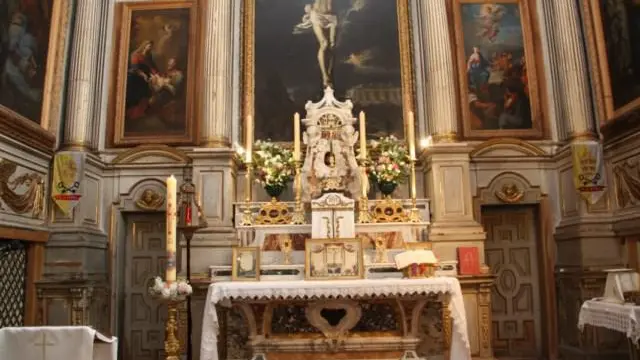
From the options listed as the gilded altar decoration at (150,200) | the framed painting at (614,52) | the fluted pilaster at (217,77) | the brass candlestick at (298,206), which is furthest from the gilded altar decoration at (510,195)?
the gilded altar decoration at (150,200)

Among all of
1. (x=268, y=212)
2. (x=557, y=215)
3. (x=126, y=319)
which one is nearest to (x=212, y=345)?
(x=268, y=212)

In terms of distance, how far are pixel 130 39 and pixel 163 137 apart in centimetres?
191

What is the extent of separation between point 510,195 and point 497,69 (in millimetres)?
2220

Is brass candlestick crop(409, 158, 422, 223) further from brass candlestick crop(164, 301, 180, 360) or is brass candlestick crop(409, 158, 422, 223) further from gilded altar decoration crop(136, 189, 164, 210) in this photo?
brass candlestick crop(164, 301, 180, 360)

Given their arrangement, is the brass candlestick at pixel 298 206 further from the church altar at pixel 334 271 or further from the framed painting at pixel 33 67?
the framed painting at pixel 33 67

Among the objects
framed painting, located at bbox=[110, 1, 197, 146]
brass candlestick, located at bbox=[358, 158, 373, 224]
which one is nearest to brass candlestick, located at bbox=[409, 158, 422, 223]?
brass candlestick, located at bbox=[358, 158, 373, 224]

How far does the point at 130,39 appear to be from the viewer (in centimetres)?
1056

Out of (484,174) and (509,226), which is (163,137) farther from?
(509,226)

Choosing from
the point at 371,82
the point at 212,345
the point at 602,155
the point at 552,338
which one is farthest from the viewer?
the point at 371,82

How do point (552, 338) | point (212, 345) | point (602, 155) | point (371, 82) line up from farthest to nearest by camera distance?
1. point (371, 82)
2. point (552, 338)
3. point (602, 155)
4. point (212, 345)

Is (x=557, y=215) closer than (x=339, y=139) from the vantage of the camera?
No

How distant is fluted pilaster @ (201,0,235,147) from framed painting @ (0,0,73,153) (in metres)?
2.25

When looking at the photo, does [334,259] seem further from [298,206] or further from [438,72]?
[438,72]

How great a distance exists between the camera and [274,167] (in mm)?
9109
